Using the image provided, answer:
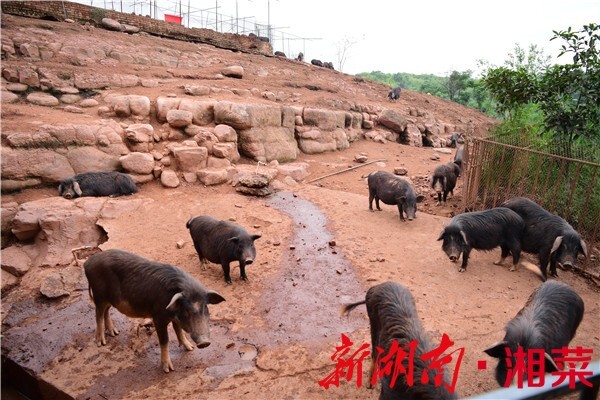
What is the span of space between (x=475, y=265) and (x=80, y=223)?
7.75 meters

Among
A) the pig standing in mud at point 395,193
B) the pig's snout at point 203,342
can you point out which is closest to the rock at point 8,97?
the pig standing in mud at point 395,193

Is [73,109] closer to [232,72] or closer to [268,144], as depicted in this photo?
[268,144]

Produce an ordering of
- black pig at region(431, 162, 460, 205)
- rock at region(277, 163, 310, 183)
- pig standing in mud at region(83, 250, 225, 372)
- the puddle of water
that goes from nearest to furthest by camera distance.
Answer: pig standing in mud at region(83, 250, 225, 372), the puddle of water, black pig at region(431, 162, 460, 205), rock at region(277, 163, 310, 183)

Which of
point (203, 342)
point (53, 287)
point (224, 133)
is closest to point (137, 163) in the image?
point (224, 133)

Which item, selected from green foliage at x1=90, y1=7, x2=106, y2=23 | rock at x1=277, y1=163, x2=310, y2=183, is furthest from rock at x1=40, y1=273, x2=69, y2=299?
green foliage at x1=90, y1=7, x2=106, y2=23

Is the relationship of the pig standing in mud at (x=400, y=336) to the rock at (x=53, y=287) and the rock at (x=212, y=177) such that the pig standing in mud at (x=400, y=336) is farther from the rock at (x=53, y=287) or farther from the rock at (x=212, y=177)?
the rock at (x=212, y=177)

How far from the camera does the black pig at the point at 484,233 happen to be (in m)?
6.28

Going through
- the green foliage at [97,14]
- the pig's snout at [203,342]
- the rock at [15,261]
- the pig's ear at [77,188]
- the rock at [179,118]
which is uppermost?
the green foliage at [97,14]

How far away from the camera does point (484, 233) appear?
20.9 ft

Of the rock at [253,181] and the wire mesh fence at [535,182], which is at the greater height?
the wire mesh fence at [535,182]

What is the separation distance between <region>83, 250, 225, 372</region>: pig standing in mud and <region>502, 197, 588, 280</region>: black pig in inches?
211

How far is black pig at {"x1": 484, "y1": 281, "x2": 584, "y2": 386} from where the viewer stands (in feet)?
10.7

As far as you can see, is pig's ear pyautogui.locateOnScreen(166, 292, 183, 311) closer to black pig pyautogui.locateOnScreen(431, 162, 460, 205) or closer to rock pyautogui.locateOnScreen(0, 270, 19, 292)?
rock pyautogui.locateOnScreen(0, 270, 19, 292)

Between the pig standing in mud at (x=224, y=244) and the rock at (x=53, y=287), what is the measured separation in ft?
6.83
